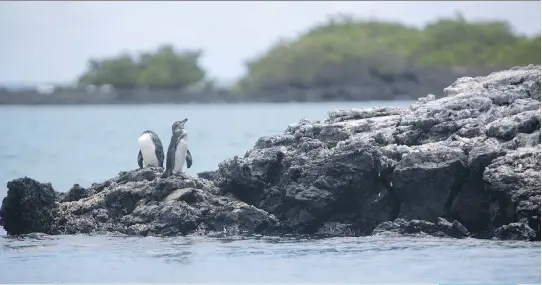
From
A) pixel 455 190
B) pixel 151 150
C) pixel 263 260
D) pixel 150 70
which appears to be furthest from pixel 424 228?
pixel 150 70

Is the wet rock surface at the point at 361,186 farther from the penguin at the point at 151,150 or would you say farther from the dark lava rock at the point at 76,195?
the penguin at the point at 151,150

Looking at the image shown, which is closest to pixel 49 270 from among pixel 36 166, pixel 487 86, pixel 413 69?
pixel 487 86

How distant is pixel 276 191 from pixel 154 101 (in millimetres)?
44822

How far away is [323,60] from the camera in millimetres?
61125

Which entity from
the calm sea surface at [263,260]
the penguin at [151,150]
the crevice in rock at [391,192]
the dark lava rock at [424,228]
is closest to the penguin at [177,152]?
the penguin at [151,150]

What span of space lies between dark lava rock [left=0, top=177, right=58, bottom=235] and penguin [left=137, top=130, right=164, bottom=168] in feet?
5.12

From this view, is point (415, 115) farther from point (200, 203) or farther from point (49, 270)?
point (49, 270)

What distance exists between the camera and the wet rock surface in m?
14.4

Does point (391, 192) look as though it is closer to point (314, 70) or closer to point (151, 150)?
point (151, 150)

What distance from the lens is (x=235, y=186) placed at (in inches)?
613

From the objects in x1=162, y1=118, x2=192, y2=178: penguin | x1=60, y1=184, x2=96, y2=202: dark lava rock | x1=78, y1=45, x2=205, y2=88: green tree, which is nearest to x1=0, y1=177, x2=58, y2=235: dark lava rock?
x1=60, y1=184, x2=96, y2=202: dark lava rock

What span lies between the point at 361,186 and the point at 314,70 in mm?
45572

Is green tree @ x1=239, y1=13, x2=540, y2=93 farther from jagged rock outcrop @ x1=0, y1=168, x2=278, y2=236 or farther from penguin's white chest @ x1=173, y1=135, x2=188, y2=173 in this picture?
jagged rock outcrop @ x1=0, y1=168, x2=278, y2=236

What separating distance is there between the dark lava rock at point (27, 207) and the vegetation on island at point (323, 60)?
36.2 meters
